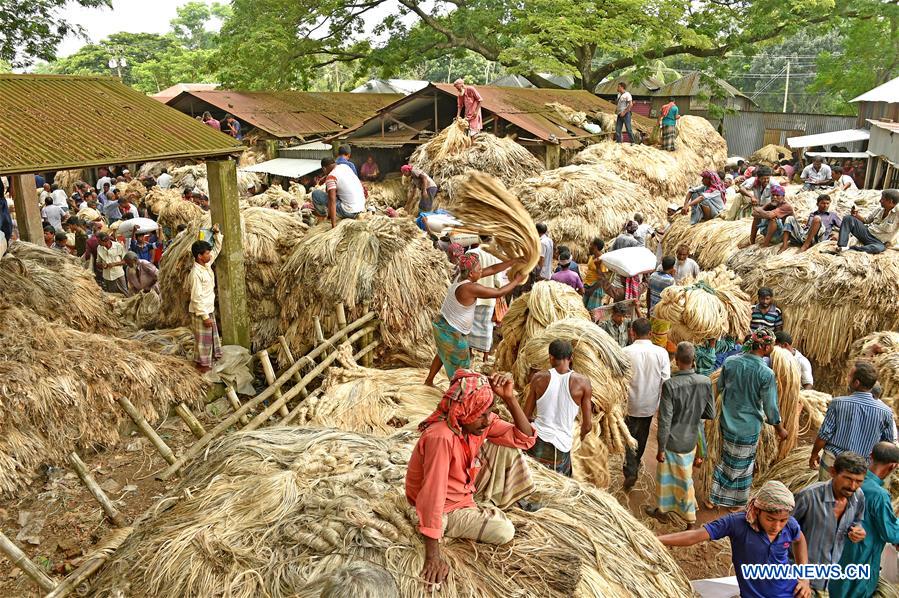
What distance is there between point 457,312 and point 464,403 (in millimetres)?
2921

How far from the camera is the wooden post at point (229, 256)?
7477mm

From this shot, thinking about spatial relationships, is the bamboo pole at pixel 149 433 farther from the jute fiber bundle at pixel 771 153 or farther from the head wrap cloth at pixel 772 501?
the jute fiber bundle at pixel 771 153

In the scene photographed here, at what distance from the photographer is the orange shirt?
3.20 meters

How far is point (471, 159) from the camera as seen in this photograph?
46.2ft

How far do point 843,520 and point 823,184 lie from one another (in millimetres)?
13385

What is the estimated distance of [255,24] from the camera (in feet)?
73.5

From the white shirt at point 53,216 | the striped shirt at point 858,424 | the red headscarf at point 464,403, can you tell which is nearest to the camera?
the red headscarf at point 464,403

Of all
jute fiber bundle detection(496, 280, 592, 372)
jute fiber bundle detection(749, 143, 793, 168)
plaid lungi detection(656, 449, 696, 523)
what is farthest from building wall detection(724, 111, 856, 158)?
plaid lungi detection(656, 449, 696, 523)

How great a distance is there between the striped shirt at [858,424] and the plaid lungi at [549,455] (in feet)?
6.14

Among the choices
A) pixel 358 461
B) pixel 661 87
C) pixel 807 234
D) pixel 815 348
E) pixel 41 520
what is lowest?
pixel 41 520

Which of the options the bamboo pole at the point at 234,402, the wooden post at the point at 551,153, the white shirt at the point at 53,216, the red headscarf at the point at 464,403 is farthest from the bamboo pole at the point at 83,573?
the wooden post at the point at 551,153

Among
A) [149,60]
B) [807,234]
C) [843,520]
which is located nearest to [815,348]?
[807,234]

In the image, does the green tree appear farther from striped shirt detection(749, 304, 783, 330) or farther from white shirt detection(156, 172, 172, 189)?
striped shirt detection(749, 304, 783, 330)

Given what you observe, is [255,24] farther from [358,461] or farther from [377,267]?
[358,461]
